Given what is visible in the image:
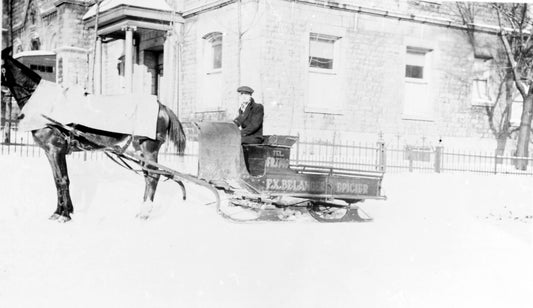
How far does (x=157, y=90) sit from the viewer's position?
667 inches

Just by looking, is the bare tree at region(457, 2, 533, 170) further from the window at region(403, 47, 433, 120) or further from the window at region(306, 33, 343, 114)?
the window at region(306, 33, 343, 114)

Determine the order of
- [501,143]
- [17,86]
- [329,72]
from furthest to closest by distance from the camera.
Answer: [501,143], [329,72], [17,86]

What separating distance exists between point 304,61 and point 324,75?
2.54ft

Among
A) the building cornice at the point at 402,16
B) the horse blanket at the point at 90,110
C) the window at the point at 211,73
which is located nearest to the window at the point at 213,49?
the window at the point at 211,73

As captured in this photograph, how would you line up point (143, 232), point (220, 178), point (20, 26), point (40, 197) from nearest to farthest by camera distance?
point (143, 232) < point (220, 178) < point (40, 197) < point (20, 26)

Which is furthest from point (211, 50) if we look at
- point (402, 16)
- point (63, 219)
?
point (63, 219)

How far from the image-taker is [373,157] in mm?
14555

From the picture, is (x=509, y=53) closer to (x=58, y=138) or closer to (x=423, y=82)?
(x=423, y=82)

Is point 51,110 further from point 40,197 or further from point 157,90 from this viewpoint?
point 157,90

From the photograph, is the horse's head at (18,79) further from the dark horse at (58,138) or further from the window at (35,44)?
the window at (35,44)

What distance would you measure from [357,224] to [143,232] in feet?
9.34

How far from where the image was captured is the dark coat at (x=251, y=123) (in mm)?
7629

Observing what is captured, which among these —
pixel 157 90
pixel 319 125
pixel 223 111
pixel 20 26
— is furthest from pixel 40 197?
pixel 20 26

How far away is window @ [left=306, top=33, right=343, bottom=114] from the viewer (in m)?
14.4
